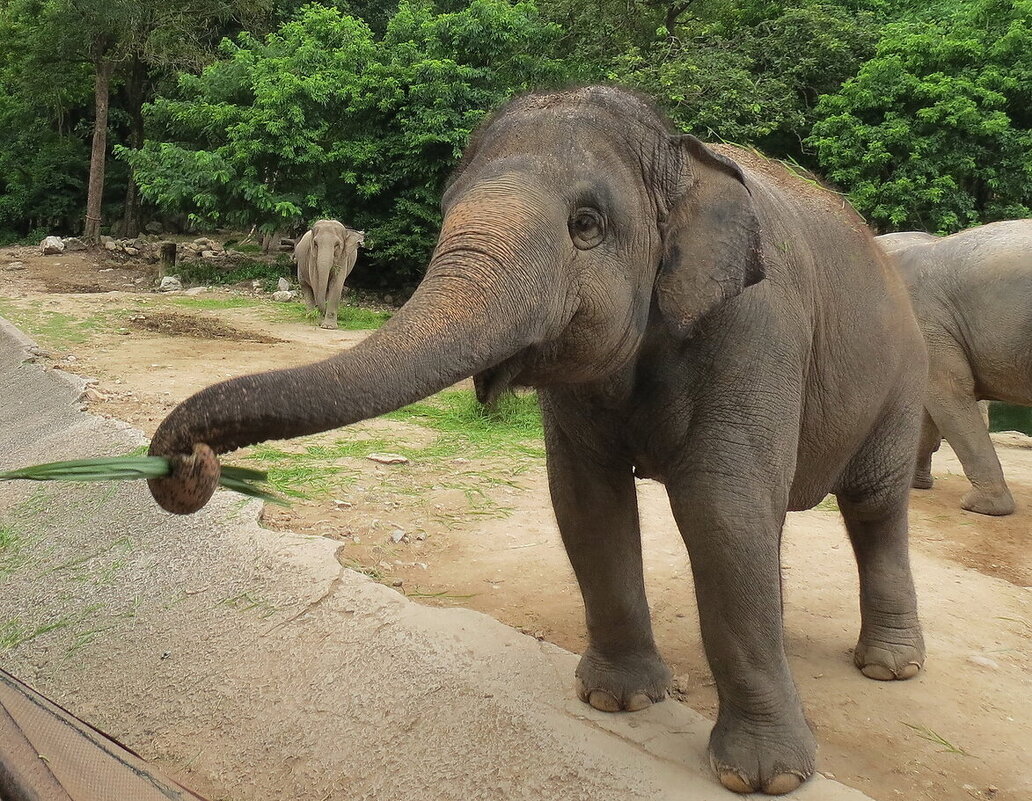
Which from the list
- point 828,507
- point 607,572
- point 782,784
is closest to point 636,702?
point 607,572

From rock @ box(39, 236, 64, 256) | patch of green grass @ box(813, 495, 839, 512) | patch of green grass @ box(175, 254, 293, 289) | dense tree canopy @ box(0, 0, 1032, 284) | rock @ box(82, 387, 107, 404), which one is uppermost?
dense tree canopy @ box(0, 0, 1032, 284)

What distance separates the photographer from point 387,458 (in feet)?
20.4

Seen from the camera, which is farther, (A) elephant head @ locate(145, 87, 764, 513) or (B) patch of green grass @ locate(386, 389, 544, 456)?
(B) patch of green grass @ locate(386, 389, 544, 456)

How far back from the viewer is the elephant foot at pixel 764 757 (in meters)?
2.75

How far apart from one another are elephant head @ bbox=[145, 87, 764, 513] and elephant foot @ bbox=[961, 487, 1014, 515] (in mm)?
5097

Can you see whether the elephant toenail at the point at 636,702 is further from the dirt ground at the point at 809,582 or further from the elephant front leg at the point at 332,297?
the elephant front leg at the point at 332,297

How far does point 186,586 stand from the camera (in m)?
4.20

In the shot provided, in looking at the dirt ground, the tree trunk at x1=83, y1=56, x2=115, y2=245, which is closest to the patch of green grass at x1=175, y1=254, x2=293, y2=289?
the tree trunk at x1=83, y1=56, x2=115, y2=245

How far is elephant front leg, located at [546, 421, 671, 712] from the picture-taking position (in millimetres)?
3064

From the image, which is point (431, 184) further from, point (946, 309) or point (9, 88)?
point (9, 88)

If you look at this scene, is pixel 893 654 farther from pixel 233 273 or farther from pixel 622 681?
pixel 233 273

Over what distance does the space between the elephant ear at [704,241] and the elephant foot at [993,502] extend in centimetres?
507

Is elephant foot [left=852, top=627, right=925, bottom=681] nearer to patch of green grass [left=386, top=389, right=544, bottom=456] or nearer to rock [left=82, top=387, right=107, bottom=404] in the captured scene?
patch of green grass [left=386, top=389, right=544, bottom=456]

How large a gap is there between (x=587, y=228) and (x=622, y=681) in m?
1.64
